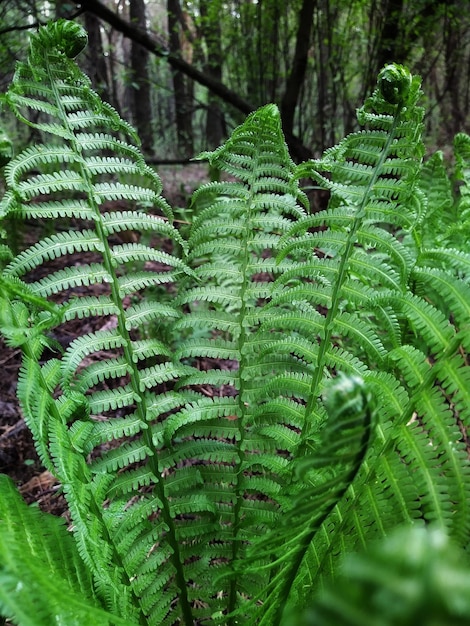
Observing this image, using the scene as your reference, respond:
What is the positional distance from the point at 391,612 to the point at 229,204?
1.22m

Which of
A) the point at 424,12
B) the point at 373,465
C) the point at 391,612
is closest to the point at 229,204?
the point at 373,465

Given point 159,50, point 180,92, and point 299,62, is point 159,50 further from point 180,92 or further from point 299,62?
point 180,92

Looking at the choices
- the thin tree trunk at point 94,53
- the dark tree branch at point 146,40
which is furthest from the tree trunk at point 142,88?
the dark tree branch at point 146,40

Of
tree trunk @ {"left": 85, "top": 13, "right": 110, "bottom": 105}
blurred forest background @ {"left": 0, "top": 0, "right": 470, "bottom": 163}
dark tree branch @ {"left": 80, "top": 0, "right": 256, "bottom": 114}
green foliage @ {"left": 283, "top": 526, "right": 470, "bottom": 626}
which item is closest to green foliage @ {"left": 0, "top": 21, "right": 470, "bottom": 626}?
green foliage @ {"left": 283, "top": 526, "right": 470, "bottom": 626}

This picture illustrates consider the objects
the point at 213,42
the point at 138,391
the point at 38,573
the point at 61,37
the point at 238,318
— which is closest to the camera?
the point at 38,573

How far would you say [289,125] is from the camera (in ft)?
13.6

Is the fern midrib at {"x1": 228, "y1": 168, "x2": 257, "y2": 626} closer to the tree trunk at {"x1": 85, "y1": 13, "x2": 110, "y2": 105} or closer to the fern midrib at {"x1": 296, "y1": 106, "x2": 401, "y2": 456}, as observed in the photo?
the fern midrib at {"x1": 296, "y1": 106, "x2": 401, "y2": 456}

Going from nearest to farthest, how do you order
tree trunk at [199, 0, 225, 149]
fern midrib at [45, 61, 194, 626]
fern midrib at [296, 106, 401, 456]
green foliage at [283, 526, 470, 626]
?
green foliage at [283, 526, 470, 626], fern midrib at [296, 106, 401, 456], fern midrib at [45, 61, 194, 626], tree trunk at [199, 0, 225, 149]

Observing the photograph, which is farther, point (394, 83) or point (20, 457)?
point (20, 457)

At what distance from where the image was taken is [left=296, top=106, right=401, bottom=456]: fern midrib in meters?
1.16

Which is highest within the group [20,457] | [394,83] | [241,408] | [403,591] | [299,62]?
[299,62]

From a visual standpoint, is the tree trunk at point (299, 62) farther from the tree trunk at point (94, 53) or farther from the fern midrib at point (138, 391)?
the fern midrib at point (138, 391)

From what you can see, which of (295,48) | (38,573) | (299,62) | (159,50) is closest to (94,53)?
(159,50)

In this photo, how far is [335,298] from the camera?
3.92ft
